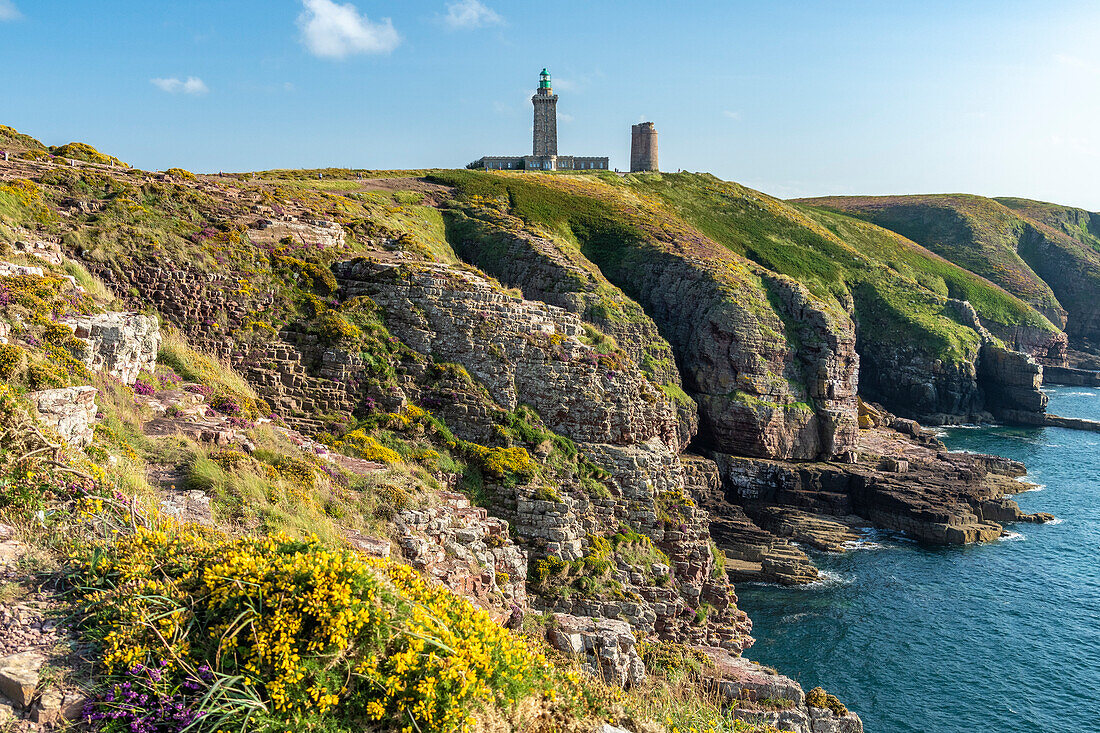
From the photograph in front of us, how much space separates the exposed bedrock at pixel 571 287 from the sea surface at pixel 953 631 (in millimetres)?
20238

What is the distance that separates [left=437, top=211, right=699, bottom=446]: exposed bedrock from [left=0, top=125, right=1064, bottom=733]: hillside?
14.8 inches

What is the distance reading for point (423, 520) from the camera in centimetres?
1869

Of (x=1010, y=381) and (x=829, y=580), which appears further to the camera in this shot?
(x=1010, y=381)

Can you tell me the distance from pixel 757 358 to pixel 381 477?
51.0m

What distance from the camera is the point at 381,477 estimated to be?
20.1 metres

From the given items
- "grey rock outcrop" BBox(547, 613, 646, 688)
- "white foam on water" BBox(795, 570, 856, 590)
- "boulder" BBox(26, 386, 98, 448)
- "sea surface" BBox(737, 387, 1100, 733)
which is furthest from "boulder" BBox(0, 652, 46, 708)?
"white foam on water" BBox(795, 570, 856, 590)

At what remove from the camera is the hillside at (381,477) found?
25.8 feet

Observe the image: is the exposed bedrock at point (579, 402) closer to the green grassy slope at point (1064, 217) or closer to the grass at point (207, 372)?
the grass at point (207, 372)

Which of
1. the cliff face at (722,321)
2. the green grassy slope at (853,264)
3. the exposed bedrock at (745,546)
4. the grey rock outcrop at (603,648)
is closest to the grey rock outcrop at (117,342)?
the grey rock outcrop at (603,648)

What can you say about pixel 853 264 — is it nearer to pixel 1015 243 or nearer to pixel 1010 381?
pixel 1010 381

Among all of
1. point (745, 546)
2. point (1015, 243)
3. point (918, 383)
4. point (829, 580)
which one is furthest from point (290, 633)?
point (1015, 243)

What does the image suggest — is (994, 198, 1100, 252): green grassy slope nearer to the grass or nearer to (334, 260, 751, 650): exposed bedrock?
(334, 260, 751, 650): exposed bedrock

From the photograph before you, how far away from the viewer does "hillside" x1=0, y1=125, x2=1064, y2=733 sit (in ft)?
25.8

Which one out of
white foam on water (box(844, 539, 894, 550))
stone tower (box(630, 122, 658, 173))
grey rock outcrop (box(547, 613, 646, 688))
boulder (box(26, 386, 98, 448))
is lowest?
white foam on water (box(844, 539, 894, 550))
